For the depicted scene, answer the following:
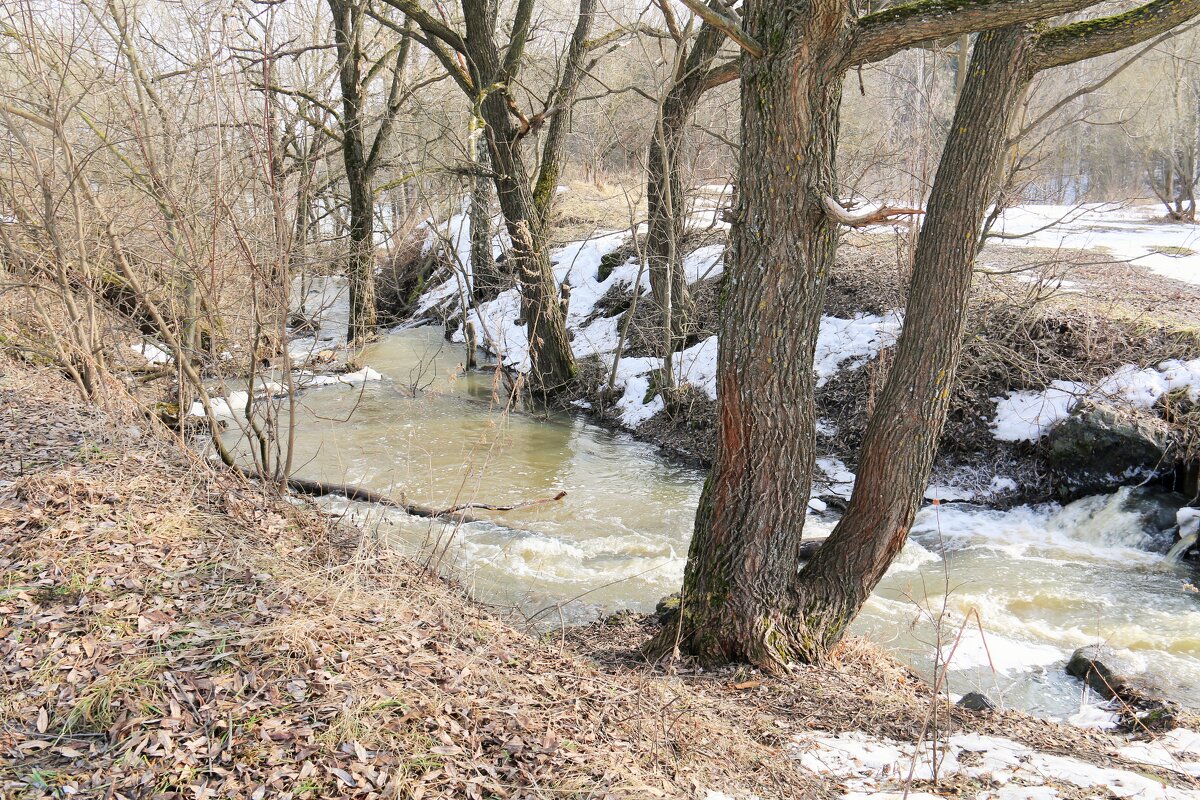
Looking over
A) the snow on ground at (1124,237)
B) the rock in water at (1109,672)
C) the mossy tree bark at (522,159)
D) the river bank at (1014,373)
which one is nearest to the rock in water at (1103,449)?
the river bank at (1014,373)

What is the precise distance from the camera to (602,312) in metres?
15.4

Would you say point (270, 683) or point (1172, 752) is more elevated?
point (270, 683)

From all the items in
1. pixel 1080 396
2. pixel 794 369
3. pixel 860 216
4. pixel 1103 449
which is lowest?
pixel 1103 449

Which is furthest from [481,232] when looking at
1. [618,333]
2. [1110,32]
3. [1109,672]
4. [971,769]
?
[971,769]

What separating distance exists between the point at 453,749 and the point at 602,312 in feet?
41.8

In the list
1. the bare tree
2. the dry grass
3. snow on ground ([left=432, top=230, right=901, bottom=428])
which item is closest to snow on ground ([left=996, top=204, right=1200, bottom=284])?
snow on ground ([left=432, top=230, right=901, bottom=428])

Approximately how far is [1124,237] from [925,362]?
15.2 meters

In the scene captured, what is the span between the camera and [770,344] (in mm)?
4770

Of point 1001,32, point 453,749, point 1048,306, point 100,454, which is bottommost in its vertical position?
point 453,749

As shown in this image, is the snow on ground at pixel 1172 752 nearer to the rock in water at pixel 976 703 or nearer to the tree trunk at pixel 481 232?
the rock in water at pixel 976 703

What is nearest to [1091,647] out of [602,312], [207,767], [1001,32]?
[1001,32]

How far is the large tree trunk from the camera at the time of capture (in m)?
4.50

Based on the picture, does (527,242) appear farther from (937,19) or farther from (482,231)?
(937,19)

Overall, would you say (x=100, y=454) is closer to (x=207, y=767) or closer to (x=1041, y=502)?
(x=207, y=767)
